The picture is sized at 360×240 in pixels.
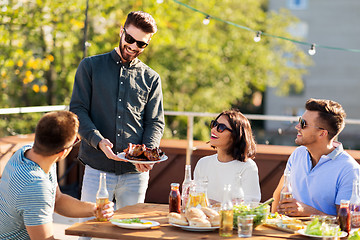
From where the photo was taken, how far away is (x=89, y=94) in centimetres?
342

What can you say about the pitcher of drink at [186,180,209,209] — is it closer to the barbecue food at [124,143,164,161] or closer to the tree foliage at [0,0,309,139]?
the barbecue food at [124,143,164,161]

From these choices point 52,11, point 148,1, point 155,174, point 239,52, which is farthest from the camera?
point 239,52

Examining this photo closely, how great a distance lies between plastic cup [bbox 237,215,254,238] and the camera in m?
2.48

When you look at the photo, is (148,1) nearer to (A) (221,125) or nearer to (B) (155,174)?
(B) (155,174)

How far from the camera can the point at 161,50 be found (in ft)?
47.7

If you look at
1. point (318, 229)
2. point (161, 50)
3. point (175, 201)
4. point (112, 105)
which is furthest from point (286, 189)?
point (161, 50)

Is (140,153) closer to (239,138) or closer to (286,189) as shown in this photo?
(239,138)

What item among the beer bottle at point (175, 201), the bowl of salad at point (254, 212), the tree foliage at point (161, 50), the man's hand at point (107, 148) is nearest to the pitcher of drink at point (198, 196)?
the beer bottle at point (175, 201)

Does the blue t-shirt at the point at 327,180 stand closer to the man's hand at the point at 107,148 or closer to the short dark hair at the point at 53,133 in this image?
the man's hand at the point at 107,148

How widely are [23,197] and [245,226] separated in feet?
3.06

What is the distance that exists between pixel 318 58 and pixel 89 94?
26021mm

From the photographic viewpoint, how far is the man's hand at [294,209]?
292cm

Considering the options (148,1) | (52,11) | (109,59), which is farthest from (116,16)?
(109,59)

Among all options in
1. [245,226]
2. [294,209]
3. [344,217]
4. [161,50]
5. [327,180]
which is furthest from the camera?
[161,50]
